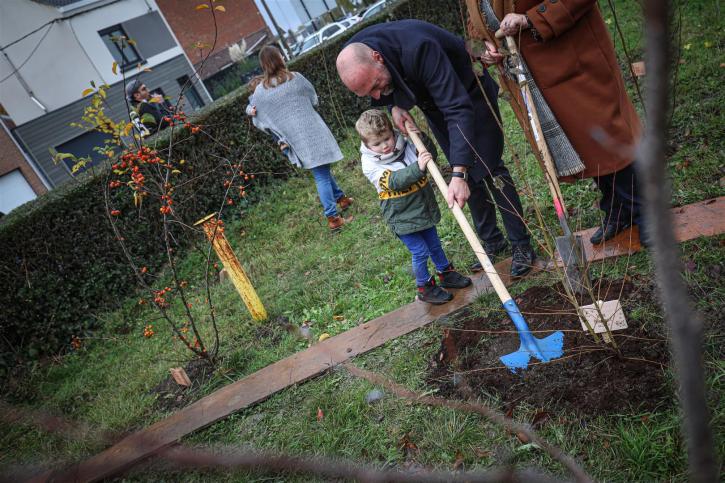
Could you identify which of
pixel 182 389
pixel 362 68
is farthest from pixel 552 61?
pixel 182 389

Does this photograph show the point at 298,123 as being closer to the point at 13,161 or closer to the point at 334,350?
the point at 334,350

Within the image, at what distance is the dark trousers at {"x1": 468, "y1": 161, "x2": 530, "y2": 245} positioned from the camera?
10.8 ft

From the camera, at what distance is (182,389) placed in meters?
3.99

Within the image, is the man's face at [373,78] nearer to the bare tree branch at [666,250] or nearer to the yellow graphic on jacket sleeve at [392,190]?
the yellow graphic on jacket sleeve at [392,190]

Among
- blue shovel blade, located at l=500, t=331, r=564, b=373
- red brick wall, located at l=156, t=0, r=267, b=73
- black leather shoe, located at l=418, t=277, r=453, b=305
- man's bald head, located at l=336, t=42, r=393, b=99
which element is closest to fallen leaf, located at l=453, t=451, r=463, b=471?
blue shovel blade, located at l=500, t=331, r=564, b=373

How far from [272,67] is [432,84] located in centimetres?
339

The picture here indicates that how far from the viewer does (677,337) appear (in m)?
0.29

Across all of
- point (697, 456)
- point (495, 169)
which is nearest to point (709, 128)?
point (495, 169)

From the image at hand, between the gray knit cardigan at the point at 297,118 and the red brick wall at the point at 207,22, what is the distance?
20.4 m

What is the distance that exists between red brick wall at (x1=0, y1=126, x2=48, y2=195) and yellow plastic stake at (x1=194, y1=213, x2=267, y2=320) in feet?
57.5

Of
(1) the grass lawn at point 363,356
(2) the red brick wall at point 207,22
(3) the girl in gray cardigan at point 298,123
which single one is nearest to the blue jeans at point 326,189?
(3) the girl in gray cardigan at point 298,123

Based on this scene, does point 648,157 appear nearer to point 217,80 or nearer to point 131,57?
point 131,57

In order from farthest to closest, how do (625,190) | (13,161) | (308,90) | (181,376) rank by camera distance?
(13,161)
(308,90)
(181,376)
(625,190)

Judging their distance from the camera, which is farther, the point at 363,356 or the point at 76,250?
the point at 76,250
